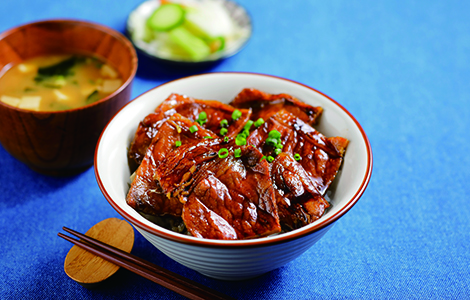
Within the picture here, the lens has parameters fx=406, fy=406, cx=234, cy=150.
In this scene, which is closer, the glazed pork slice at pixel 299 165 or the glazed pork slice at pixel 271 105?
the glazed pork slice at pixel 299 165

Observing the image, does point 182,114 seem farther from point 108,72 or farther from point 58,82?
point 58,82

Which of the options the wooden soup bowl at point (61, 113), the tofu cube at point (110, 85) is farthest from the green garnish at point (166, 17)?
the tofu cube at point (110, 85)

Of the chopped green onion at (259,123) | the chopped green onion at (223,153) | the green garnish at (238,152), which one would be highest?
the green garnish at (238,152)

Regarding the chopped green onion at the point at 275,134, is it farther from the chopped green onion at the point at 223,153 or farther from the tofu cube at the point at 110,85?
the tofu cube at the point at 110,85

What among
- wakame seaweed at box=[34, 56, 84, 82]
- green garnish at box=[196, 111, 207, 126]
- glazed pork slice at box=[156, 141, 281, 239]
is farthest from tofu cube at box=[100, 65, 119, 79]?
glazed pork slice at box=[156, 141, 281, 239]

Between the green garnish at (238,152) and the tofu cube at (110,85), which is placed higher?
the green garnish at (238,152)

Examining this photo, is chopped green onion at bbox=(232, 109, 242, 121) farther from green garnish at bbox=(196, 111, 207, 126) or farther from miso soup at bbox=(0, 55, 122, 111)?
miso soup at bbox=(0, 55, 122, 111)
